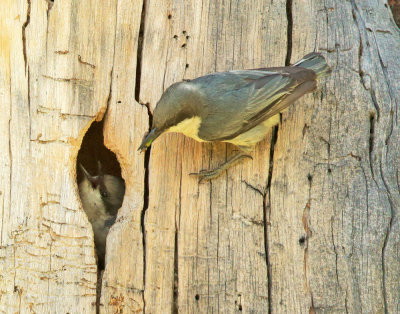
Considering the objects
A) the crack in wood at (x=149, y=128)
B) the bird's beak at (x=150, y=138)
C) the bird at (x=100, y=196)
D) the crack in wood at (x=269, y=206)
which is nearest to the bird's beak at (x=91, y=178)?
the bird at (x=100, y=196)

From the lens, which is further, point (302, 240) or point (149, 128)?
point (149, 128)

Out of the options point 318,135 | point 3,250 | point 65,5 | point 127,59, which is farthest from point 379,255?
point 65,5

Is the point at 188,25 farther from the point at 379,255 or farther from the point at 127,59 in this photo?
the point at 379,255

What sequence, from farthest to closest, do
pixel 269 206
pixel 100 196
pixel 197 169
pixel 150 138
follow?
1. pixel 100 196
2. pixel 197 169
3. pixel 269 206
4. pixel 150 138

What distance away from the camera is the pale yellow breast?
3.48m

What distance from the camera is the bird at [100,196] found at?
4340 mm

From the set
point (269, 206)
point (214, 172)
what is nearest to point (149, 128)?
point (214, 172)

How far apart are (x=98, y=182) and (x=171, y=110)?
4.72 ft

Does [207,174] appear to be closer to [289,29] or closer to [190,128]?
[190,128]

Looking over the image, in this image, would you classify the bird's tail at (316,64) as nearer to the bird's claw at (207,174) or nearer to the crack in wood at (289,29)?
the crack in wood at (289,29)

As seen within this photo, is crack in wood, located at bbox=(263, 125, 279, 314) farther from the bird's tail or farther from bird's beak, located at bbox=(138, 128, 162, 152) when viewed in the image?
bird's beak, located at bbox=(138, 128, 162, 152)

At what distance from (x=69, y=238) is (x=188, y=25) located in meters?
1.62

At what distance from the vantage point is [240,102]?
3.59 metres

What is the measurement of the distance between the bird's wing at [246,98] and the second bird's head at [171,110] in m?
0.15
